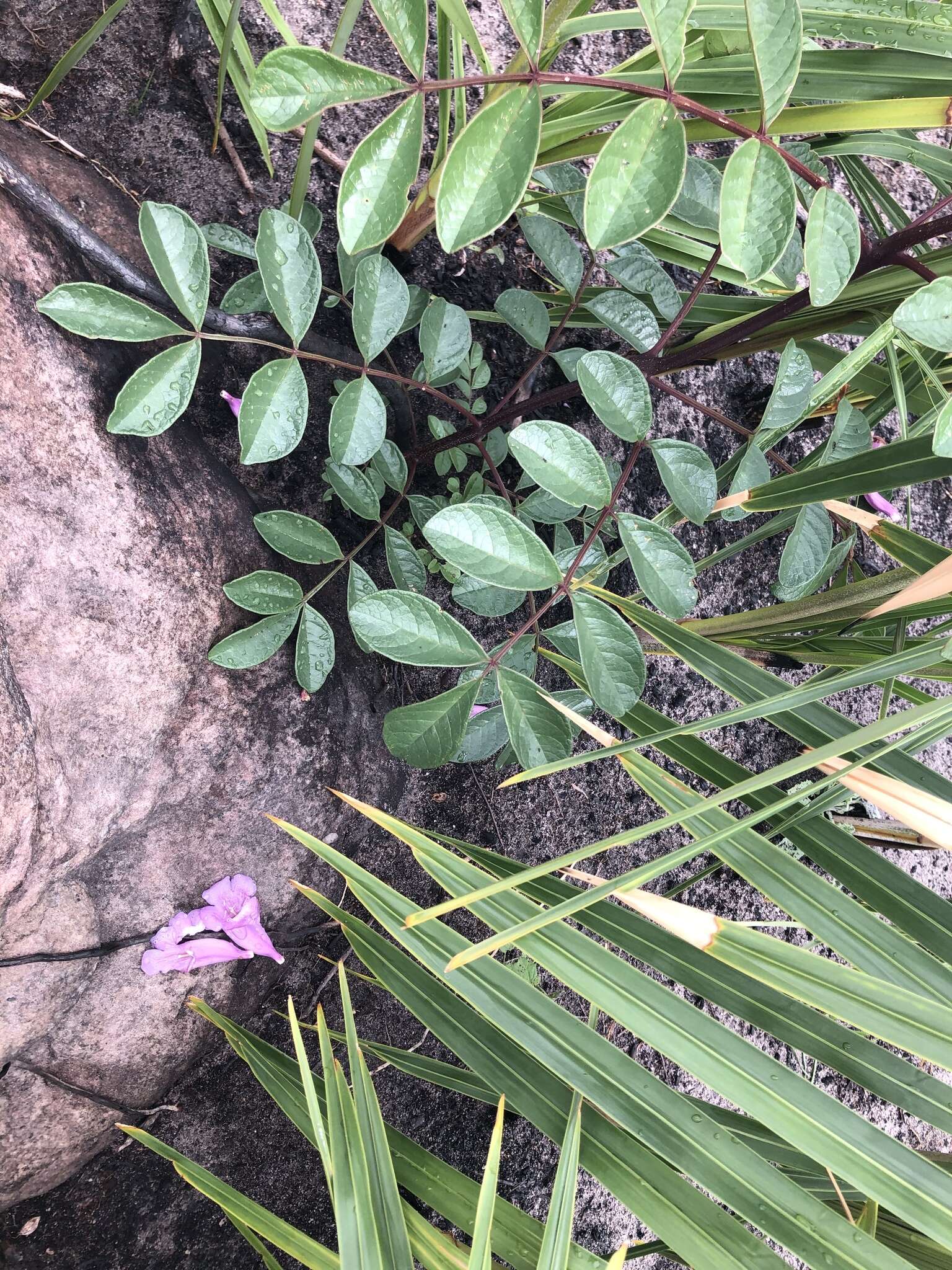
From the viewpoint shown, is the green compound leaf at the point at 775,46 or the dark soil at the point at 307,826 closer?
the green compound leaf at the point at 775,46

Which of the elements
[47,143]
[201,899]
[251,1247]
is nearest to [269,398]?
[47,143]

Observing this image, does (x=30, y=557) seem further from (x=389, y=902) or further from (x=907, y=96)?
(x=907, y=96)

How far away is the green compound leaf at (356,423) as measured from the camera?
856 mm

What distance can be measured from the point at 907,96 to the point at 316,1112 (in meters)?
1.14

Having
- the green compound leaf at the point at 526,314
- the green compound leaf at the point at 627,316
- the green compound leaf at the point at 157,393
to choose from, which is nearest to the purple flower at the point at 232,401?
the green compound leaf at the point at 157,393

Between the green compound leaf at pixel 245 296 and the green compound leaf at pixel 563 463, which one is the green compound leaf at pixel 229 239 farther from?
the green compound leaf at pixel 563 463

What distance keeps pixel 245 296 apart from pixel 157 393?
209mm

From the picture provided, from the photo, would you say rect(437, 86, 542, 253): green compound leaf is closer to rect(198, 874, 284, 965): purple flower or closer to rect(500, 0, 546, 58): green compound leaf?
rect(500, 0, 546, 58): green compound leaf

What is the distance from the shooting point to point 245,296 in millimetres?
934

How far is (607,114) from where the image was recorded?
0.75 metres

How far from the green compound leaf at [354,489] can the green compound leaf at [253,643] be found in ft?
0.51

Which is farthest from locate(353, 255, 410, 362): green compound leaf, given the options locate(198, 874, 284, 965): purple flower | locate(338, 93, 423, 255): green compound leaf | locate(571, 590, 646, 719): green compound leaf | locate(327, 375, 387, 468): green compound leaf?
locate(198, 874, 284, 965): purple flower

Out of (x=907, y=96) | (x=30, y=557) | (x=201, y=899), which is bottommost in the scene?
(x=201, y=899)

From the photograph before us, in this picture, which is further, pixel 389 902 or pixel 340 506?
pixel 340 506
